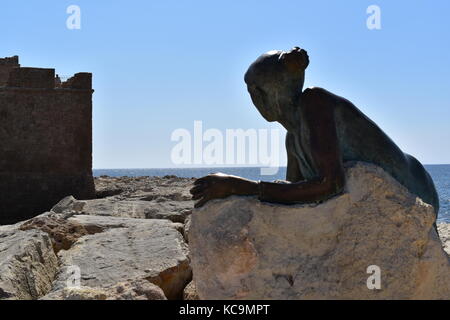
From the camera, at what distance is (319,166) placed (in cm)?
333

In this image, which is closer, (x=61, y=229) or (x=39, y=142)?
(x=61, y=229)

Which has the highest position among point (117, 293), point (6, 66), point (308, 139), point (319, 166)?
point (6, 66)

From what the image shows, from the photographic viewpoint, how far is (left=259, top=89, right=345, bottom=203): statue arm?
10.9ft

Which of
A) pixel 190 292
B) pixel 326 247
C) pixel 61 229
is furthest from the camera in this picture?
pixel 61 229

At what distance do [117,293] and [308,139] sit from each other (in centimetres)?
155

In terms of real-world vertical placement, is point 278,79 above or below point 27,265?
above

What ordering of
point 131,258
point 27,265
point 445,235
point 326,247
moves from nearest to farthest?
1. point 326,247
2. point 27,265
3. point 131,258
4. point 445,235

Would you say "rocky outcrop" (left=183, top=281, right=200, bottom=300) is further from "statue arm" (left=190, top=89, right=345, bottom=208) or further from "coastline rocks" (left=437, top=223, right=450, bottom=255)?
"coastline rocks" (left=437, top=223, right=450, bottom=255)

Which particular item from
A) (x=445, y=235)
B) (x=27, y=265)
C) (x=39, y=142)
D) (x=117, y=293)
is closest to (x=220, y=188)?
(x=117, y=293)

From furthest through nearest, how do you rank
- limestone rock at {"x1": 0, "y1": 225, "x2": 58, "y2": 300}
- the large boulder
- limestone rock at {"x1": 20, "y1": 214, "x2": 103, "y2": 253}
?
limestone rock at {"x1": 20, "y1": 214, "x2": 103, "y2": 253} → limestone rock at {"x1": 0, "y1": 225, "x2": 58, "y2": 300} → the large boulder

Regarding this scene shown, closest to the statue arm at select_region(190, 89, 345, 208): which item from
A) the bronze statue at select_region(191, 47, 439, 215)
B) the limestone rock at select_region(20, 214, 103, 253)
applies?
the bronze statue at select_region(191, 47, 439, 215)

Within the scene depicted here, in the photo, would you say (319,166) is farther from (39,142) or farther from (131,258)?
(39,142)

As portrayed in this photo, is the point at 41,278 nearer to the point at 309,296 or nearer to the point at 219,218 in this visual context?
the point at 219,218
